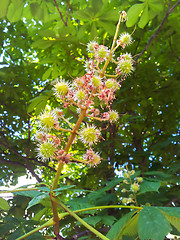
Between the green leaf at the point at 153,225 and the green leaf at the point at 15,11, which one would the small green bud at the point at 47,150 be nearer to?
the green leaf at the point at 153,225

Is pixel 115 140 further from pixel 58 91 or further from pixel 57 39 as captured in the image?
pixel 58 91

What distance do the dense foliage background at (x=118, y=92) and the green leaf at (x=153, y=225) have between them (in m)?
0.58

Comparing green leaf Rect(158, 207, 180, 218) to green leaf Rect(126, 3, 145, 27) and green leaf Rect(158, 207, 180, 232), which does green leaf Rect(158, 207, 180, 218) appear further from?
green leaf Rect(126, 3, 145, 27)

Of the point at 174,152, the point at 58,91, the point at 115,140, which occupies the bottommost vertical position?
the point at 58,91

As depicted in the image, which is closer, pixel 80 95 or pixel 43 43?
pixel 80 95

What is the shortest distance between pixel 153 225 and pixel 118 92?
86.9 inches

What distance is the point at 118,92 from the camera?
3.08m

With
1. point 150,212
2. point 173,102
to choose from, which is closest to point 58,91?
point 150,212

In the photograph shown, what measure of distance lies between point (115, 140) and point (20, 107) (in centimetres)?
155

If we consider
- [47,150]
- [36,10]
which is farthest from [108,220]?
[36,10]

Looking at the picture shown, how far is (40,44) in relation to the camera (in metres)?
2.32

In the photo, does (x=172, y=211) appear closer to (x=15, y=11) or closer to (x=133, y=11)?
(x=133, y=11)

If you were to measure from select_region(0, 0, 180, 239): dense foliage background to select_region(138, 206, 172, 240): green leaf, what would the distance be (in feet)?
1.91

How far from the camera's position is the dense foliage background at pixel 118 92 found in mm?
2297
